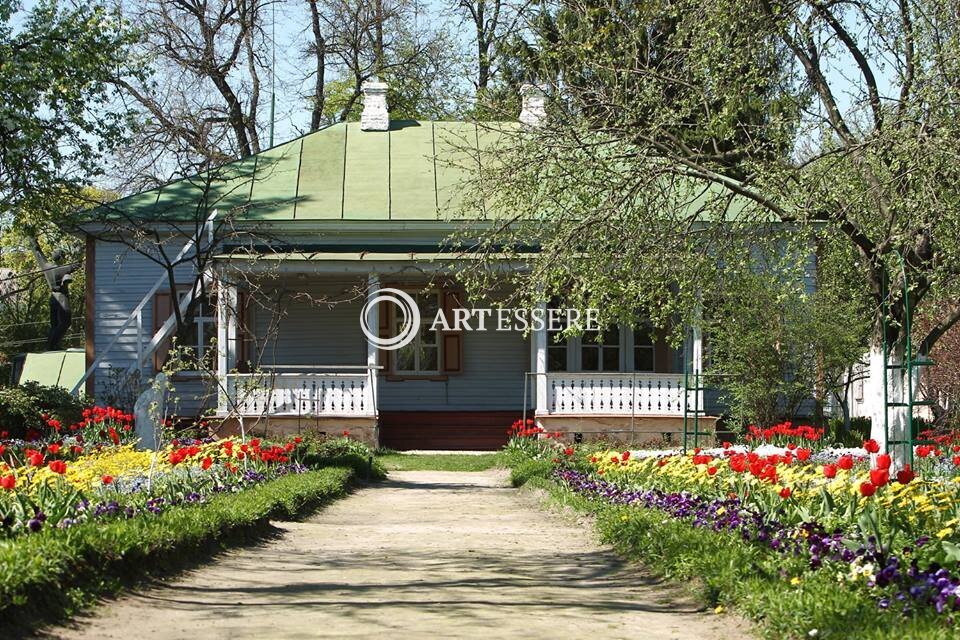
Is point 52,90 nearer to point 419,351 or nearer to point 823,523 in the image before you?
point 419,351

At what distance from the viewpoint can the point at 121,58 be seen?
2414 centimetres

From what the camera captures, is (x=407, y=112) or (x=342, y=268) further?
(x=407, y=112)

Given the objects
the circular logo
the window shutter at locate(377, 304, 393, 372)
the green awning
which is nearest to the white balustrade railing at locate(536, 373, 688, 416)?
the circular logo

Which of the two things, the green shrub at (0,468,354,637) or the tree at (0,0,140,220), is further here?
the tree at (0,0,140,220)

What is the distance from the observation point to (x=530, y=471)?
16203mm

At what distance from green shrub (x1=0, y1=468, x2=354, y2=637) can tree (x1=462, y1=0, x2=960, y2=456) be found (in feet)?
16.1

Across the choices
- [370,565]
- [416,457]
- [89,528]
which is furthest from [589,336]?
[89,528]

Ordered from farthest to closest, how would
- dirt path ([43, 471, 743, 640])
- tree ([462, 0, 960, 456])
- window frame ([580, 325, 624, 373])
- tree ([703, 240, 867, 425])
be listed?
window frame ([580, 325, 624, 373]) → tree ([703, 240, 867, 425]) → tree ([462, 0, 960, 456]) → dirt path ([43, 471, 743, 640])

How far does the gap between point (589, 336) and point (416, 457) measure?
536cm

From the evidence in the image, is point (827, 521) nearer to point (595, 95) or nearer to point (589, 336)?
point (595, 95)

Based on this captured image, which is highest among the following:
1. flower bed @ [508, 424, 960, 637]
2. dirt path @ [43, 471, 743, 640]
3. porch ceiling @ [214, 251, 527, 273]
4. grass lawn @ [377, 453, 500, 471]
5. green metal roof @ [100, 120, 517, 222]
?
green metal roof @ [100, 120, 517, 222]

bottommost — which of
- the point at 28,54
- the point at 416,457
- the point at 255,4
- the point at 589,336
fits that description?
the point at 416,457

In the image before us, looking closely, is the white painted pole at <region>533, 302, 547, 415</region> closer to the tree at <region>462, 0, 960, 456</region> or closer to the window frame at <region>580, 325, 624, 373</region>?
the window frame at <region>580, 325, 624, 373</region>

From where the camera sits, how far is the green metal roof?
24344 millimetres
